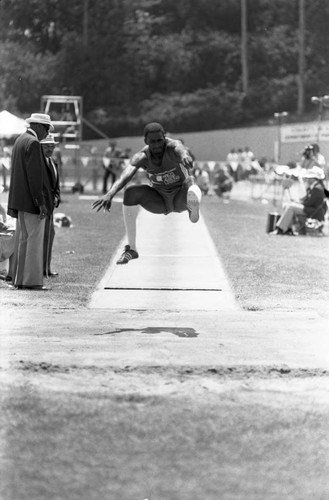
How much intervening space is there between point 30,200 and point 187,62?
57411mm

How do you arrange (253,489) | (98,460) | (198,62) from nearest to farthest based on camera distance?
(253,489)
(98,460)
(198,62)

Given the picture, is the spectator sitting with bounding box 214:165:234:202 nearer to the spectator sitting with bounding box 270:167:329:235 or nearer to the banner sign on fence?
the banner sign on fence

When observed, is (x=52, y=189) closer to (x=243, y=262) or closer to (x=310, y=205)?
(x=243, y=262)

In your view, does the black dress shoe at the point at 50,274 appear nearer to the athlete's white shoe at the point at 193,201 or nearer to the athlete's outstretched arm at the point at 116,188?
the athlete's outstretched arm at the point at 116,188

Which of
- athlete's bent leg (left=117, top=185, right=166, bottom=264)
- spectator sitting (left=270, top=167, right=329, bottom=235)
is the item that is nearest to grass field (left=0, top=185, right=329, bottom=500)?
Answer: athlete's bent leg (left=117, top=185, right=166, bottom=264)

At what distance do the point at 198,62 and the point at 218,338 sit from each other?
6103cm

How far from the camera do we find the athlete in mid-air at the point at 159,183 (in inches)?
468

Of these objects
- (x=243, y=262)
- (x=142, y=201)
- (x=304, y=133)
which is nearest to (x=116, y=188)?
(x=142, y=201)

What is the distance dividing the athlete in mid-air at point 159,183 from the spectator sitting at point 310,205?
31.7 ft

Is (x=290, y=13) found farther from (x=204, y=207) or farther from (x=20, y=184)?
(x=20, y=184)

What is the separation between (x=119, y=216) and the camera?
103 feet

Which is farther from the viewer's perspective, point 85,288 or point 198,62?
point 198,62

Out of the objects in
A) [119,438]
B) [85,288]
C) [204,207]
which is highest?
[119,438]

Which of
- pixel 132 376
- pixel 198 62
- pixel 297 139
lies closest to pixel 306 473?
pixel 132 376
